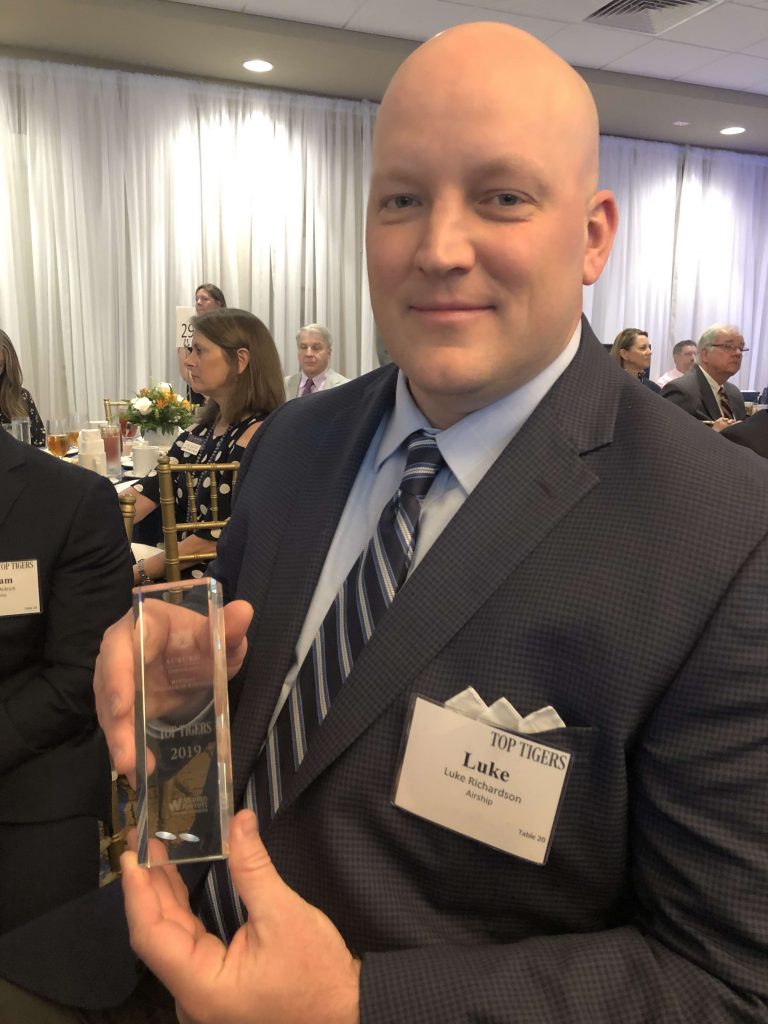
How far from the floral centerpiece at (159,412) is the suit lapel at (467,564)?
328 cm

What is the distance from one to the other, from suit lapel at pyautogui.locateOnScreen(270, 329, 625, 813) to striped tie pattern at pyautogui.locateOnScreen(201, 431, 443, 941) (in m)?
0.06

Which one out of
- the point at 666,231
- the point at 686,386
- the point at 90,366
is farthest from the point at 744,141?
the point at 90,366

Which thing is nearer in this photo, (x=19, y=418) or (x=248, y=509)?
(x=248, y=509)

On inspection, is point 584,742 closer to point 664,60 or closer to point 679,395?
point 679,395

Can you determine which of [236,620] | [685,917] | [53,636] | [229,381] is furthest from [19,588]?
[229,381]

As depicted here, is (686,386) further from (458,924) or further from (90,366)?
(458,924)

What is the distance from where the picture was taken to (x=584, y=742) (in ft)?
2.61

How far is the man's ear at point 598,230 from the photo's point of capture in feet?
3.03

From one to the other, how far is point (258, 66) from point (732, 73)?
3.61 metres

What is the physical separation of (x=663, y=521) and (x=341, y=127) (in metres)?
6.57

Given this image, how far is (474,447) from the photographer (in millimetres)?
978

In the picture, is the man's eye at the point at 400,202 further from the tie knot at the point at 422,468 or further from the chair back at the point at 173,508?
the chair back at the point at 173,508

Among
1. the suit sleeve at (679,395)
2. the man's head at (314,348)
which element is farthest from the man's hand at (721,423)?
the man's head at (314,348)

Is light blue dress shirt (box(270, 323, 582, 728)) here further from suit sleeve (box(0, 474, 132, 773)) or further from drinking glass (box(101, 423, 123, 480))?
drinking glass (box(101, 423, 123, 480))
